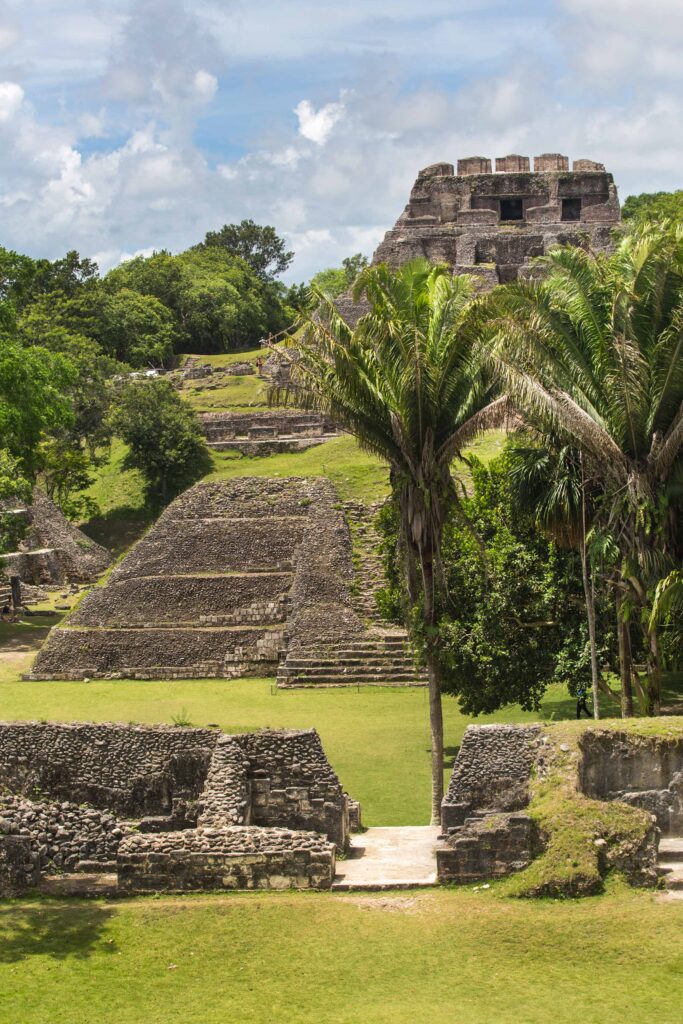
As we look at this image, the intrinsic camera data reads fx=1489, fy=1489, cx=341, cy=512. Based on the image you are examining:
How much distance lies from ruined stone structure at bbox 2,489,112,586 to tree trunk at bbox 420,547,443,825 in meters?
27.0

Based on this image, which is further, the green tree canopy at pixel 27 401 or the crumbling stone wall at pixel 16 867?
the green tree canopy at pixel 27 401

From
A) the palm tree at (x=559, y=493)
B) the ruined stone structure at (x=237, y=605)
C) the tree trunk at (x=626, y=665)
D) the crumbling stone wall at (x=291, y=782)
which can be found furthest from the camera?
the ruined stone structure at (x=237, y=605)

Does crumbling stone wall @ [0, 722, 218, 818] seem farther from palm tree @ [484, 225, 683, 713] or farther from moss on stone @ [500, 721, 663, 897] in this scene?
palm tree @ [484, 225, 683, 713]

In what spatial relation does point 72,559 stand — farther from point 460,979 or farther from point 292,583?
point 460,979

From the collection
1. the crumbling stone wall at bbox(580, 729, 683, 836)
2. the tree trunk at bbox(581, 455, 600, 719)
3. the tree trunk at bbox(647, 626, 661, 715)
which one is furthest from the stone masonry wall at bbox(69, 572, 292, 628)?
the crumbling stone wall at bbox(580, 729, 683, 836)

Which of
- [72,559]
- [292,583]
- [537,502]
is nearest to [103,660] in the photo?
[292,583]

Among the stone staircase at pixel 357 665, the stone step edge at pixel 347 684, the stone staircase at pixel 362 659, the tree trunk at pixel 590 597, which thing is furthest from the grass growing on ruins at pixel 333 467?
the tree trunk at pixel 590 597

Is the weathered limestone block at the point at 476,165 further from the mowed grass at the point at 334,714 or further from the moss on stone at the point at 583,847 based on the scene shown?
the moss on stone at the point at 583,847

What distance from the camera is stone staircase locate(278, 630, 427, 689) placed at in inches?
1361

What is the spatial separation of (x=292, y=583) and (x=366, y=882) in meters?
22.5

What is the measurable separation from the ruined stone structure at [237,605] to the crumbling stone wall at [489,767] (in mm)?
16386

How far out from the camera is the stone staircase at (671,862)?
50.6 ft

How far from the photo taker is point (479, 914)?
15195 mm

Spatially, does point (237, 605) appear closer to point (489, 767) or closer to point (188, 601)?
point (188, 601)
